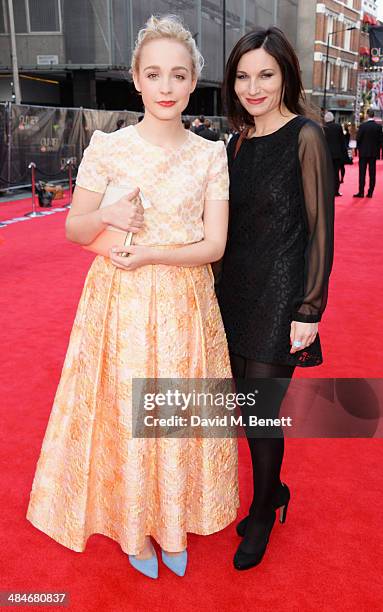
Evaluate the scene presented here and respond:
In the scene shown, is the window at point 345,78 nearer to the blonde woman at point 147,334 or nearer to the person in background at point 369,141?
the person in background at point 369,141

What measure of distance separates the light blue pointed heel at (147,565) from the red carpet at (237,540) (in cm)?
3

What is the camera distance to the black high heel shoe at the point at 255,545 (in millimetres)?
2123

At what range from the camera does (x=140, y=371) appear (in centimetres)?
189

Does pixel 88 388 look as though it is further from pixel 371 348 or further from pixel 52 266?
pixel 52 266

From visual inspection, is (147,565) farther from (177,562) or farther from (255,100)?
(255,100)

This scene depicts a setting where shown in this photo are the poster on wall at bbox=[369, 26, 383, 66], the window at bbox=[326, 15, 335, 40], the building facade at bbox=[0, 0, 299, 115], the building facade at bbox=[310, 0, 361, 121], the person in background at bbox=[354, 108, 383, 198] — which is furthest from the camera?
the window at bbox=[326, 15, 335, 40]

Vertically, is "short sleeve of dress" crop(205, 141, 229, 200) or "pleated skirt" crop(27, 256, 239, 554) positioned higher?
"short sleeve of dress" crop(205, 141, 229, 200)

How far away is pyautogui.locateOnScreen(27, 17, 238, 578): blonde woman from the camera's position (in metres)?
1.78

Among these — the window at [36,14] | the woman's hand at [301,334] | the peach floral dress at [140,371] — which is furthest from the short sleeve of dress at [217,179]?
the window at [36,14]

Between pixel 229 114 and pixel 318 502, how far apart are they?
1618 millimetres

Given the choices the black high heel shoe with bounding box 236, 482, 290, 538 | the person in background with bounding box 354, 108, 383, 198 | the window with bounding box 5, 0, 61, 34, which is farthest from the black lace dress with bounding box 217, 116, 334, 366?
the window with bounding box 5, 0, 61, 34

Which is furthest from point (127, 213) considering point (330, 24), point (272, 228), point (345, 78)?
point (345, 78)

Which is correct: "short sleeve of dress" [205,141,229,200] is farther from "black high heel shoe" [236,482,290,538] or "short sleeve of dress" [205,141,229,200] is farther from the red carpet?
the red carpet

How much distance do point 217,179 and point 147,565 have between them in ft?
4.38
